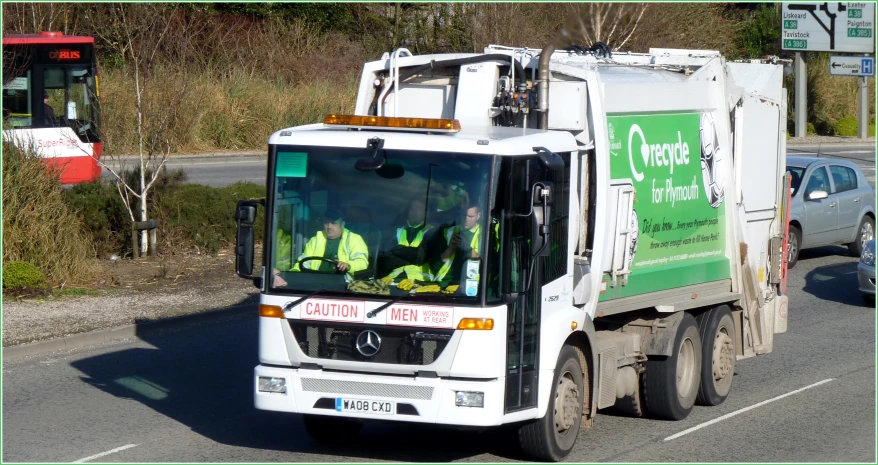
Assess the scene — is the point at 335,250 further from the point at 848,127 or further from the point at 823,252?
the point at 848,127

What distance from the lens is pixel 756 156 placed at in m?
11.0

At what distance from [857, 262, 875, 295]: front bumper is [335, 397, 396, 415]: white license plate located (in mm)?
10678

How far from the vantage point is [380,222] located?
7457 millimetres

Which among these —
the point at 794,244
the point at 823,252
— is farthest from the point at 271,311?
the point at 823,252

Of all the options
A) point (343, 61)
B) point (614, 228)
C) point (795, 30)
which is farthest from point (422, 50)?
point (614, 228)

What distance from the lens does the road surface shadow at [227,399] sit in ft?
27.8

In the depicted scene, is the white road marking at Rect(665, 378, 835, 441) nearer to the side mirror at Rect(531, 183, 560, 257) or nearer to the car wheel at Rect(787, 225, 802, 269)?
the side mirror at Rect(531, 183, 560, 257)

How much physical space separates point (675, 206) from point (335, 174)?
3.33 meters

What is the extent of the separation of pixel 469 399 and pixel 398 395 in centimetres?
46

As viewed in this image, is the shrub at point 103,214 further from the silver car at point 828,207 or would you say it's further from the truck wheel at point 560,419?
the silver car at point 828,207

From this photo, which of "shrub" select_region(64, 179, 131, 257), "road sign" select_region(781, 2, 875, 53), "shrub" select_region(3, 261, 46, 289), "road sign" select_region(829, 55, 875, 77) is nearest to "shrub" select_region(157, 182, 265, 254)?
"shrub" select_region(64, 179, 131, 257)

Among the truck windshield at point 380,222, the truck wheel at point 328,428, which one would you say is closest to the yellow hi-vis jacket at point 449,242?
the truck windshield at point 380,222

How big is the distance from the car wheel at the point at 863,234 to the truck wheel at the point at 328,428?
14.4m

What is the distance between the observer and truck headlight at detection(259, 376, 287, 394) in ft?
25.1
